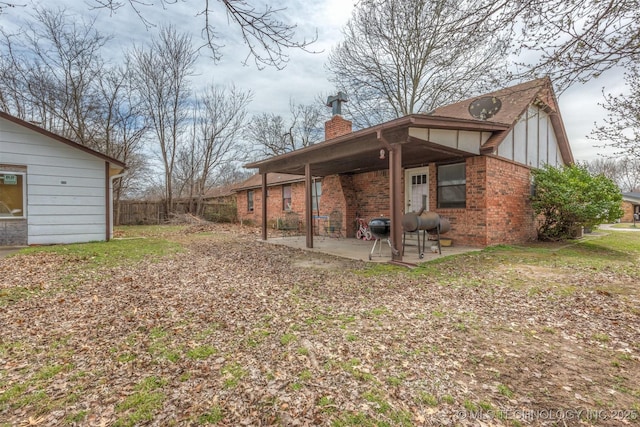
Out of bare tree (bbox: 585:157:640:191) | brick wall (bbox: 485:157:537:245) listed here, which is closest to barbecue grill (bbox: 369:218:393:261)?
brick wall (bbox: 485:157:537:245)

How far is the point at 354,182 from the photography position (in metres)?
12.0

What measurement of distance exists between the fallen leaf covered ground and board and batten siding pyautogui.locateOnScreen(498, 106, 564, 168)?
4.94 meters

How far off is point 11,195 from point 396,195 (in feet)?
33.3

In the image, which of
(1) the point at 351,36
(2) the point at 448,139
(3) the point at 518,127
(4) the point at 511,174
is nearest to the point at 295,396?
(2) the point at 448,139

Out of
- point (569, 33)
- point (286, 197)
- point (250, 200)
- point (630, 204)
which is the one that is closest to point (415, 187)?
point (569, 33)

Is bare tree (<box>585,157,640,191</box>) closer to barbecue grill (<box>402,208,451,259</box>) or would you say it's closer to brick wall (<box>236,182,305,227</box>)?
brick wall (<box>236,182,305,227</box>)

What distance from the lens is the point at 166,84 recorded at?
19188mm

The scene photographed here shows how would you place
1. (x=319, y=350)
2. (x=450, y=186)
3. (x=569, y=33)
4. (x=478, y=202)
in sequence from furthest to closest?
1. (x=450, y=186)
2. (x=478, y=202)
3. (x=569, y=33)
4. (x=319, y=350)

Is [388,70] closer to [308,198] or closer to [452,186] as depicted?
[452,186]

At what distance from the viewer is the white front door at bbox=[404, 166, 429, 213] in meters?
9.74

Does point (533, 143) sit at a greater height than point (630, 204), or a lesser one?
greater

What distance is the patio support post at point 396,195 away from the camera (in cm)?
612

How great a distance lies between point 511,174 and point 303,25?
812cm

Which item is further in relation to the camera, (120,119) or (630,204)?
(630,204)
